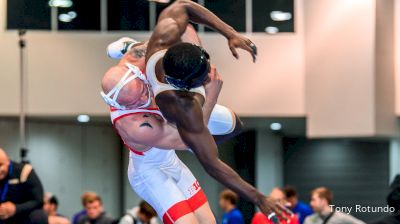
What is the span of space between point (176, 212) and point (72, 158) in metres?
13.9

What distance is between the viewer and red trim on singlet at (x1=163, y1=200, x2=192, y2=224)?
559 centimetres

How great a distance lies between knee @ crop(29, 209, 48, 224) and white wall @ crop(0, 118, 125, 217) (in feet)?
36.4

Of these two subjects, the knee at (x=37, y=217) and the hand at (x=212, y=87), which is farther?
the knee at (x=37, y=217)

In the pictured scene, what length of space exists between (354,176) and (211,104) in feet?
46.3

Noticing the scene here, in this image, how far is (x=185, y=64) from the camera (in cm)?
473

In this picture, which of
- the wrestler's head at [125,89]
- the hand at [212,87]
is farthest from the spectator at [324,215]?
the wrestler's head at [125,89]

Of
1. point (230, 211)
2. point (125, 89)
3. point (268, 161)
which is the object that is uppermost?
point (125, 89)

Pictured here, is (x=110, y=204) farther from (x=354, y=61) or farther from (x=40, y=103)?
(x=354, y=61)

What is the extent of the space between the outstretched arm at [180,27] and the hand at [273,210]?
42.4 inches

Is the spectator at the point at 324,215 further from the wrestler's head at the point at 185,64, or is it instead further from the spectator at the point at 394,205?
the wrestler's head at the point at 185,64

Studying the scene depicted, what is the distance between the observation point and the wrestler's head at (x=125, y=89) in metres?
5.38

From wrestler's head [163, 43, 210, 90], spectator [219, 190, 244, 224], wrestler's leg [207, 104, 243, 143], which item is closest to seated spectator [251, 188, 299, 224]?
spectator [219, 190, 244, 224]

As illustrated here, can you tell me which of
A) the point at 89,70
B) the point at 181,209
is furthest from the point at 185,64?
the point at 89,70

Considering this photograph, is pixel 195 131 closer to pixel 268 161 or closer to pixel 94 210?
pixel 94 210
